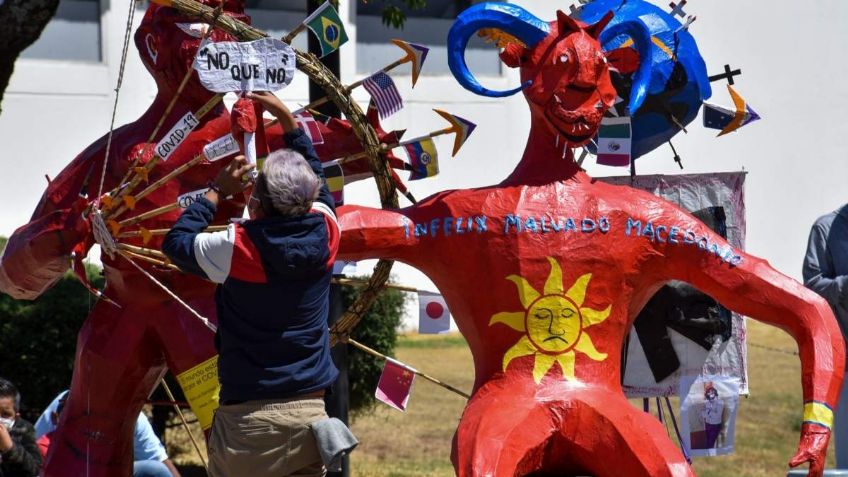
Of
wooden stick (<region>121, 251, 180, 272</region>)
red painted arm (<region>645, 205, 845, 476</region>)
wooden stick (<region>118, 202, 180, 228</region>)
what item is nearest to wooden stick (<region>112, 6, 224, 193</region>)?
wooden stick (<region>118, 202, 180, 228</region>)

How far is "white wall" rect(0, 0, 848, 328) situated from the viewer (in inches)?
472

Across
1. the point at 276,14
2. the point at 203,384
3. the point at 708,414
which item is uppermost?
the point at 276,14

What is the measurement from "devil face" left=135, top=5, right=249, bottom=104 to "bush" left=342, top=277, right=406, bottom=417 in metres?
3.05

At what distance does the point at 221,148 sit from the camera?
4.85 metres

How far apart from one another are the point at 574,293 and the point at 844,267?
1.85 metres

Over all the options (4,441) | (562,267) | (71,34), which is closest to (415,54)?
(562,267)

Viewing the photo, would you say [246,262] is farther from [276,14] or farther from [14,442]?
[276,14]

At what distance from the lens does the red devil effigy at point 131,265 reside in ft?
16.4

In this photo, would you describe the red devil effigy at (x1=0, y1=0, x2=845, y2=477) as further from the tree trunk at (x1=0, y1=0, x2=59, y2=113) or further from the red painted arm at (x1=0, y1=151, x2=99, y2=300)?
the tree trunk at (x1=0, y1=0, x2=59, y2=113)

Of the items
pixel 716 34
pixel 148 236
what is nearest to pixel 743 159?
pixel 716 34

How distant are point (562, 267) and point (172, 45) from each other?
5.59 ft

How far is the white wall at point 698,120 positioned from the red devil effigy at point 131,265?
5648mm

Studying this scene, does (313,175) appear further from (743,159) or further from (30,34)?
(743,159)

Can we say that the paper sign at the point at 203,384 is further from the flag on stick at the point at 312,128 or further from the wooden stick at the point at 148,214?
the flag on stick at the point at 312,128
